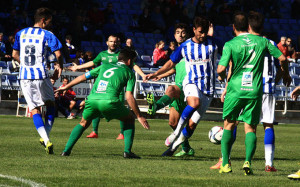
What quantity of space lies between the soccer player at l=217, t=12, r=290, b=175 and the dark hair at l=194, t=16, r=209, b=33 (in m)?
1.76

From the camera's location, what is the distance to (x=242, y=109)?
284 inches

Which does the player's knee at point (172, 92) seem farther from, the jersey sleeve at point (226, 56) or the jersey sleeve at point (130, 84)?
the jersey sleeve at point (226, 56)

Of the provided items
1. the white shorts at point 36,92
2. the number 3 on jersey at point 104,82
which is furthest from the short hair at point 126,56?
the white shorts at point 36,92

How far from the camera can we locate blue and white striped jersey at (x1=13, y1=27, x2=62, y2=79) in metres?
9.47

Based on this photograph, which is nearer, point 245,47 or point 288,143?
point 245,47

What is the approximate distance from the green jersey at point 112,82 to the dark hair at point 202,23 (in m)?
1.20

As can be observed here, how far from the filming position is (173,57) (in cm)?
962

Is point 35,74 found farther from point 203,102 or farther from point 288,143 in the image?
point 288,143

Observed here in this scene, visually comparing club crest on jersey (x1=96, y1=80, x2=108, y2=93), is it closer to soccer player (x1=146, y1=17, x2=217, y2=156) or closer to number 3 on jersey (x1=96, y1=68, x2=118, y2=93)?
number 3 on jersey (x1=96, y1=68, x2=118, y2=93)

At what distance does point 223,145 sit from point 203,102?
2265 millimetres

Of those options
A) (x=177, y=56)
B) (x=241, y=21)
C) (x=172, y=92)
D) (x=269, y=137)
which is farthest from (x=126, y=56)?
(x=269, y=137)

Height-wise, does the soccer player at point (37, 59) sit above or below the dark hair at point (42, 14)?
below

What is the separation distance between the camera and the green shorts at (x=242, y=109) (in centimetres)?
715

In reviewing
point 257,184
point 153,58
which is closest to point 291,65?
point 153,58
